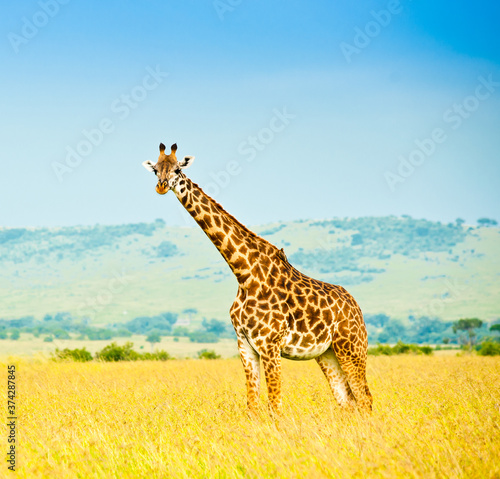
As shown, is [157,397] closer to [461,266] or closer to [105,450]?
[105,450]

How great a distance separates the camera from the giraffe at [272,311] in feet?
30.7

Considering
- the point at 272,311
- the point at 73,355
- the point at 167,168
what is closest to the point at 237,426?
the point at 272,311

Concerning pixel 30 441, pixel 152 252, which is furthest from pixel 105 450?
pixel 152 252

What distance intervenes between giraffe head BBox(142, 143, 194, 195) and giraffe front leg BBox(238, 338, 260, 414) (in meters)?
2.58

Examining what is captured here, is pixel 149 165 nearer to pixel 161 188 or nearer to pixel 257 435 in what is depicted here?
pixel 161 188

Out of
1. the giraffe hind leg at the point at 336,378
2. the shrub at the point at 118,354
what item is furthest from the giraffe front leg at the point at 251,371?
the shrub at the point at 118,354

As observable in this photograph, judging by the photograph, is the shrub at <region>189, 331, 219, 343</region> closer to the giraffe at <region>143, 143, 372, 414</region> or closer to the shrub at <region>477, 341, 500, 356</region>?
the shrub at <region>477, 341, 500, 356</region>

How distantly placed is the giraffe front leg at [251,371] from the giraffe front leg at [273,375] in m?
0.21

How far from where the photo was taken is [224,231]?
384 inches

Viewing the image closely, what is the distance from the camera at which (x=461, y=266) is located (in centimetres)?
14038

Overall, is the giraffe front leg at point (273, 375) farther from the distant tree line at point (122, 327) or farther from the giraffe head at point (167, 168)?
the distant tree line at point (122, 327)

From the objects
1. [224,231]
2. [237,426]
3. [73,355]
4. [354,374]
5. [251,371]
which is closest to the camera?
[237,426]

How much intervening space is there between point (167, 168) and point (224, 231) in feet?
4.37

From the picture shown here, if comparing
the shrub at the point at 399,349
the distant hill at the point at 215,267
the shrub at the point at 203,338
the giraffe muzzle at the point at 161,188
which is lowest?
the shrub at the point at 399,349
